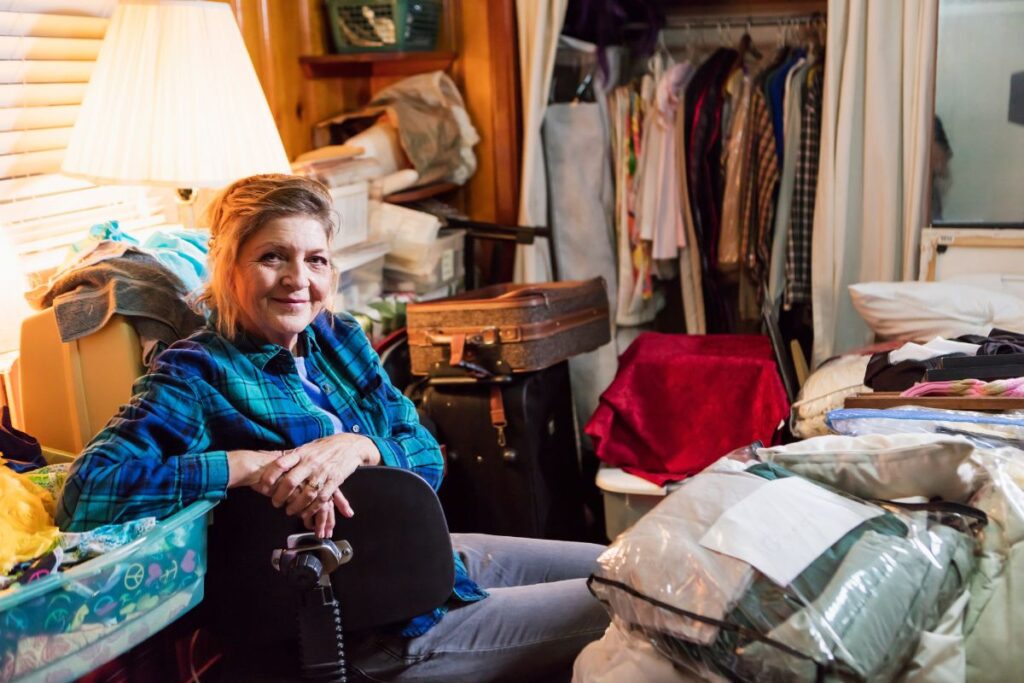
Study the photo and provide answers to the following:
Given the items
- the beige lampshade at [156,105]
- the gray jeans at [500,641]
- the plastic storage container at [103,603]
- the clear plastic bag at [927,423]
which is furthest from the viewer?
the beige lampshade at [156,105]

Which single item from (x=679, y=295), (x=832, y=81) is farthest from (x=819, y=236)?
(x=679, y=295)

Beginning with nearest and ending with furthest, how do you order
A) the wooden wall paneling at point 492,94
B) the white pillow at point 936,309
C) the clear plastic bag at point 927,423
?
the clear plastic bag at point 927,423 < the white pillow at point 936,309 < the wooden wall paneling at point 492,94

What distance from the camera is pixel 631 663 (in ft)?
4.16

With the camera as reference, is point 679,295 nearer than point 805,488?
No

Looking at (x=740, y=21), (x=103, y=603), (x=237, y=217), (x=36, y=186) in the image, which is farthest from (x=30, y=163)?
(x=740, y=21)

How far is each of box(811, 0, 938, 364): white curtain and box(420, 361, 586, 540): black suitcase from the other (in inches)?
36.7

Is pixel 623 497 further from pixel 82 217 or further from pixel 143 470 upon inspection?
pixel 143 470

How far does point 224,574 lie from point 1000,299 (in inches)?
76.0

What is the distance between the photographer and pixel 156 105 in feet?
6.88

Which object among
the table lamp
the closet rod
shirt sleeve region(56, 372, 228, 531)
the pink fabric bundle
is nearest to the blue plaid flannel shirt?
shirt sleeve region(56, 372, 228, 531)

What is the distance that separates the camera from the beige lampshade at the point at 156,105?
2074 millimetres

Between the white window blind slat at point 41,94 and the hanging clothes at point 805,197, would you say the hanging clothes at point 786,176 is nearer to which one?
the hanging clothes at point 805,197

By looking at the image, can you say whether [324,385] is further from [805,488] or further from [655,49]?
[655,49]

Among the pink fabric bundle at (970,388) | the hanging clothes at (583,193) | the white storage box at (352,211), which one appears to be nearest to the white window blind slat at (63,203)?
the white storage box at (352,211)
